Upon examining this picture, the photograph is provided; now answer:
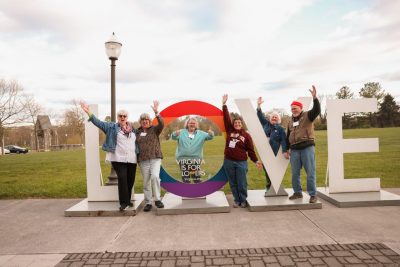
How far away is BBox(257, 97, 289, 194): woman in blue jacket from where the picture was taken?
6.54 m

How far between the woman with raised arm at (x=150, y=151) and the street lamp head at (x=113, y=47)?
2.46m

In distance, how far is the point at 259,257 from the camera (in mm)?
3857

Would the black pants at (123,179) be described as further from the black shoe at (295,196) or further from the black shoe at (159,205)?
the black shoe at (295,196)

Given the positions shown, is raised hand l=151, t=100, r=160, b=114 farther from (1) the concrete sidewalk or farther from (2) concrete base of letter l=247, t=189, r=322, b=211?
(2) concrete base of letter l=247, t=189, r=322, b=211

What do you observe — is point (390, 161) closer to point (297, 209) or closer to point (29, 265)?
point (297, 209)

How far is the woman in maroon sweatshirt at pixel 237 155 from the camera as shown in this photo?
6188 millimetres

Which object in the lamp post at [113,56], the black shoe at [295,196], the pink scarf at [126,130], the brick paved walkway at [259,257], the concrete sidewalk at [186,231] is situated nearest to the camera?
the brick paved walkway at [259,257]

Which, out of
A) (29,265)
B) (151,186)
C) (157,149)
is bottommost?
(29,265)

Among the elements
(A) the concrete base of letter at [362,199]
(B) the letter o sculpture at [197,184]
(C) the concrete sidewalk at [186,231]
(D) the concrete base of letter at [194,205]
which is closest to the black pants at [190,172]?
(B) the letter o sculpture at [197,184]

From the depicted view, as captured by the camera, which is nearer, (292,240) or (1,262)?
(1,262)

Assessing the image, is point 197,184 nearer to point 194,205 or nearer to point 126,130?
point 194,205

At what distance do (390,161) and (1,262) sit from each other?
42.5 ft

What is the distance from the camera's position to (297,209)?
19.6 feet

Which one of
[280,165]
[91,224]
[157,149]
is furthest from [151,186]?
[280,165]
